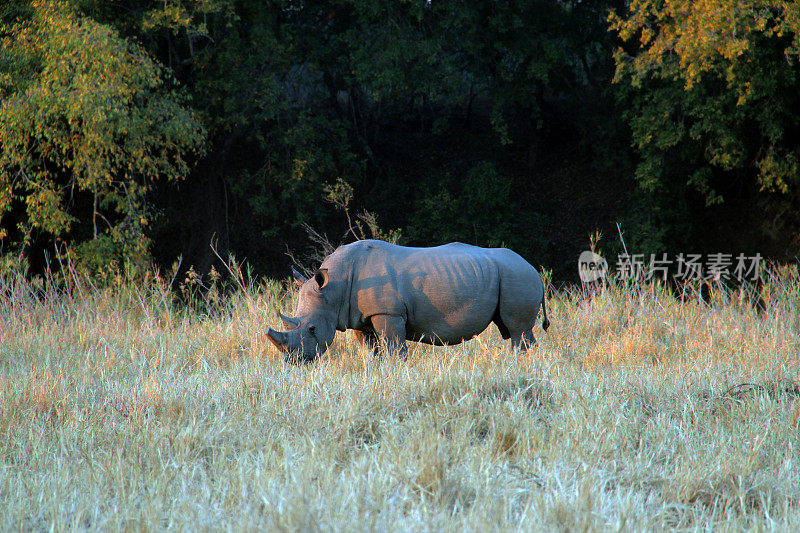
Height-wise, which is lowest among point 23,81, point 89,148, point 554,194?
point 554,194

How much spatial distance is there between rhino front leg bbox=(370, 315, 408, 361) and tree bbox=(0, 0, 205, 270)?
644 cm

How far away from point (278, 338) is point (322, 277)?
0.52 meters

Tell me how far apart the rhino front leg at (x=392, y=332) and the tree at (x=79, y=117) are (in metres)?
6.44

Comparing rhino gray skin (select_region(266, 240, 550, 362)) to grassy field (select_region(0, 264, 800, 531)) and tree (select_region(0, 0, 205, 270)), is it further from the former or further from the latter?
tree (select_region(0, 0, 205, 270))

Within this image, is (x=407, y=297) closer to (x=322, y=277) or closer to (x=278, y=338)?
(x=322, y=277)

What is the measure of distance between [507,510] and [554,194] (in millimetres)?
17577

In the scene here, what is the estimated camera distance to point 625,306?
25.4 ft

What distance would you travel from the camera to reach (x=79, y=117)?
36.1 ft

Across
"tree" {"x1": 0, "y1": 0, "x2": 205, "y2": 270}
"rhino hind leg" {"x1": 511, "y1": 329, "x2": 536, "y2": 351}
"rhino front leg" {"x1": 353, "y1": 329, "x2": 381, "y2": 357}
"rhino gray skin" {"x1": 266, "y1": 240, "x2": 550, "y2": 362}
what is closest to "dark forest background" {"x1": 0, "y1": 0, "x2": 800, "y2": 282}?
"tree" {"x1": 0, "y1": 0, "x2": 205, "y2": 270}

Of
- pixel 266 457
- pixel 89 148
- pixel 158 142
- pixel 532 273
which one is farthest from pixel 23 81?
pixel 266 457

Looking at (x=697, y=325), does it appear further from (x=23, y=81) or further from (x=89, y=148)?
(x=23, y=81)

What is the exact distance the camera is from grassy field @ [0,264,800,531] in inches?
118

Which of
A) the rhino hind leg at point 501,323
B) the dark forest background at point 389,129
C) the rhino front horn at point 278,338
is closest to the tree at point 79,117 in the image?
the dark forest background at point 389,129

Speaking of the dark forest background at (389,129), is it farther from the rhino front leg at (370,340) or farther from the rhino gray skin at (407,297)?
the rhino gray skin at (407,297)
